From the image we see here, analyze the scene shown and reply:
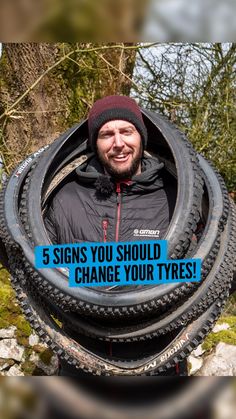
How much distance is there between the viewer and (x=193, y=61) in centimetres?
452

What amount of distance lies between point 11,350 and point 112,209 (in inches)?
61.9

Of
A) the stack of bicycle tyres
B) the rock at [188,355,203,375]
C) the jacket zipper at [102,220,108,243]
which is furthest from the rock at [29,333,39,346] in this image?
the jacket zipper at [102,220,108,243]

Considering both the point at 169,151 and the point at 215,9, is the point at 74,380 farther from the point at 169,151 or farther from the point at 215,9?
the point at 169,151

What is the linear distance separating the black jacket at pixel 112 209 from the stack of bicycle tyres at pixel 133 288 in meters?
0.07

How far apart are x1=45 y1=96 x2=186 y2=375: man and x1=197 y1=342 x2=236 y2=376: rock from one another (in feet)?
3.86

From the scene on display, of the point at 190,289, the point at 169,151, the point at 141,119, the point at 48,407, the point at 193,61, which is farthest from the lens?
the point at 193,61

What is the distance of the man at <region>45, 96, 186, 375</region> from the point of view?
6.16 ft

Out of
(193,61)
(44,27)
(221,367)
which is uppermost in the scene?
(193,61)

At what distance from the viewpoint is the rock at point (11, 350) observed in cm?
313

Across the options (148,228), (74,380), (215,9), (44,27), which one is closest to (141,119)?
(148,228)

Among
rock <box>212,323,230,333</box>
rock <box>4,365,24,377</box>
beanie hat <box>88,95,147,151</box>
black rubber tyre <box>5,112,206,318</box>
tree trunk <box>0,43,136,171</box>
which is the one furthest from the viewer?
tree trunk <box>0,43,136,171</box>

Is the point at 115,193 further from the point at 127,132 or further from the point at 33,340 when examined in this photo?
the point at 33,340

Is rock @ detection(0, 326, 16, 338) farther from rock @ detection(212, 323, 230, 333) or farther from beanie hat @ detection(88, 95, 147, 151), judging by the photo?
beanie hat @ detection(88, 95, 147, 151)

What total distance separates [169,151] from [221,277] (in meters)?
0.51
